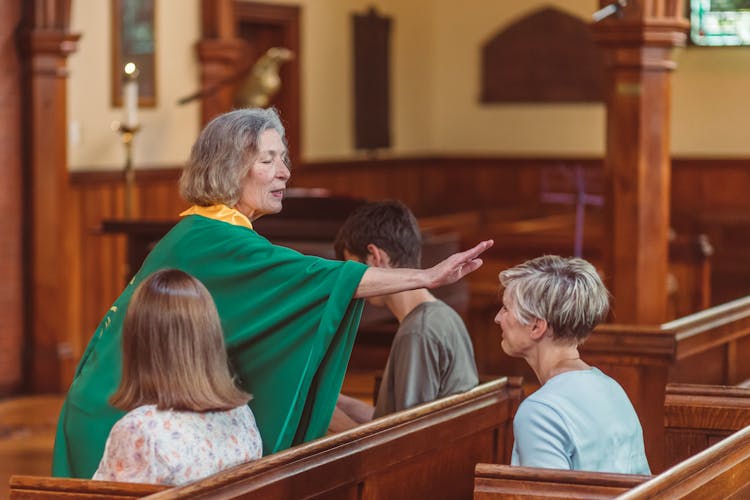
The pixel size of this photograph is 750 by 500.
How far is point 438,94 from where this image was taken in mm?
13922

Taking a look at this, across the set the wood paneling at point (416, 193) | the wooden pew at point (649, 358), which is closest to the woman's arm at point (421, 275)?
the wooden pew at point (649, 358)

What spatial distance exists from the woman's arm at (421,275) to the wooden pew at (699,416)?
37.1 inches

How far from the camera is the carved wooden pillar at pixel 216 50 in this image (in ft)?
30.9

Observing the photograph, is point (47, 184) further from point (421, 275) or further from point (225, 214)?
point (421, 275)

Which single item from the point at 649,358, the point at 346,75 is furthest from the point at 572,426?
the point at 346,75

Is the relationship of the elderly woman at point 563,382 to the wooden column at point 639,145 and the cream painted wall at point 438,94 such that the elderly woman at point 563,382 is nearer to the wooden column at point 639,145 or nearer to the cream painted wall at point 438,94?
the wooden column at point 639,145

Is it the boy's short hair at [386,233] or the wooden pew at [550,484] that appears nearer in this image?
the wooden pew at [550,484]

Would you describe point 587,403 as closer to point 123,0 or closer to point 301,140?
point 123,0

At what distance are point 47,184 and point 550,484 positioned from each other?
5.51m

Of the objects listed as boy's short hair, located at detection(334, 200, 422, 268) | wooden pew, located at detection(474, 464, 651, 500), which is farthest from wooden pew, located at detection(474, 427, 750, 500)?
Answer: boy's short hair, located at detection(334, 200, 422, 268)

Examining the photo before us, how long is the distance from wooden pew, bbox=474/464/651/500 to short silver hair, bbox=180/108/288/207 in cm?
91

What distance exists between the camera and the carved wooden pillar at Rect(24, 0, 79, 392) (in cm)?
743

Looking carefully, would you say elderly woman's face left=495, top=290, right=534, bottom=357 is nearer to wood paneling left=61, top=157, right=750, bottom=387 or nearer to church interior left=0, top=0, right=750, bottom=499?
church interior left=0, top=0, right=750, bottom=499

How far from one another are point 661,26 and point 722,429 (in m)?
2.96
